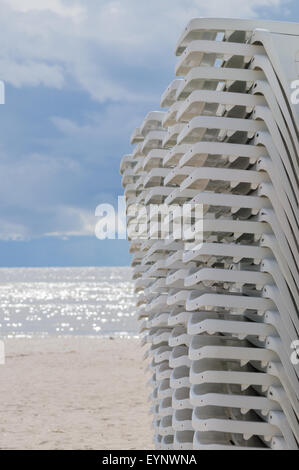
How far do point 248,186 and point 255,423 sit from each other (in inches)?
36.9

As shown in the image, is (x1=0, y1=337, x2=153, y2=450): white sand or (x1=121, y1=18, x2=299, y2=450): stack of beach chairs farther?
(x1=0, y1=337, x2=153, y2=450): white sand

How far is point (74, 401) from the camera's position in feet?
35.4

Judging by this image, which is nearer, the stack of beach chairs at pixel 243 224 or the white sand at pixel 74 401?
the stack of beach chairs at pixel 243 224

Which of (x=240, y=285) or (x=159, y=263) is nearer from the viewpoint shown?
(x=240, y=285)

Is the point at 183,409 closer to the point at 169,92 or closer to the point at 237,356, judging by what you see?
the point at 237,356

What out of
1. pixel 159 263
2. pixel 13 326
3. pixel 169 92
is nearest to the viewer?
pixel 169 92

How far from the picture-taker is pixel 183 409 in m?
3.83

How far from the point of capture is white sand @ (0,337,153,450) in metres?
7.86

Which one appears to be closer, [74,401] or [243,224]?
[243,224]

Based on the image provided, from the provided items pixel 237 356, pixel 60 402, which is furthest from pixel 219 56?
pixel 60 402

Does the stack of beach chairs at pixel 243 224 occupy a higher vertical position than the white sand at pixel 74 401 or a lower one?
lower

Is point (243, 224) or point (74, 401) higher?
point (74, 401)

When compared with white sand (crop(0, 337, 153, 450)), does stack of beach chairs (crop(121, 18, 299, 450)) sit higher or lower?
lower

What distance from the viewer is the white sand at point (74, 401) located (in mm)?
7859
